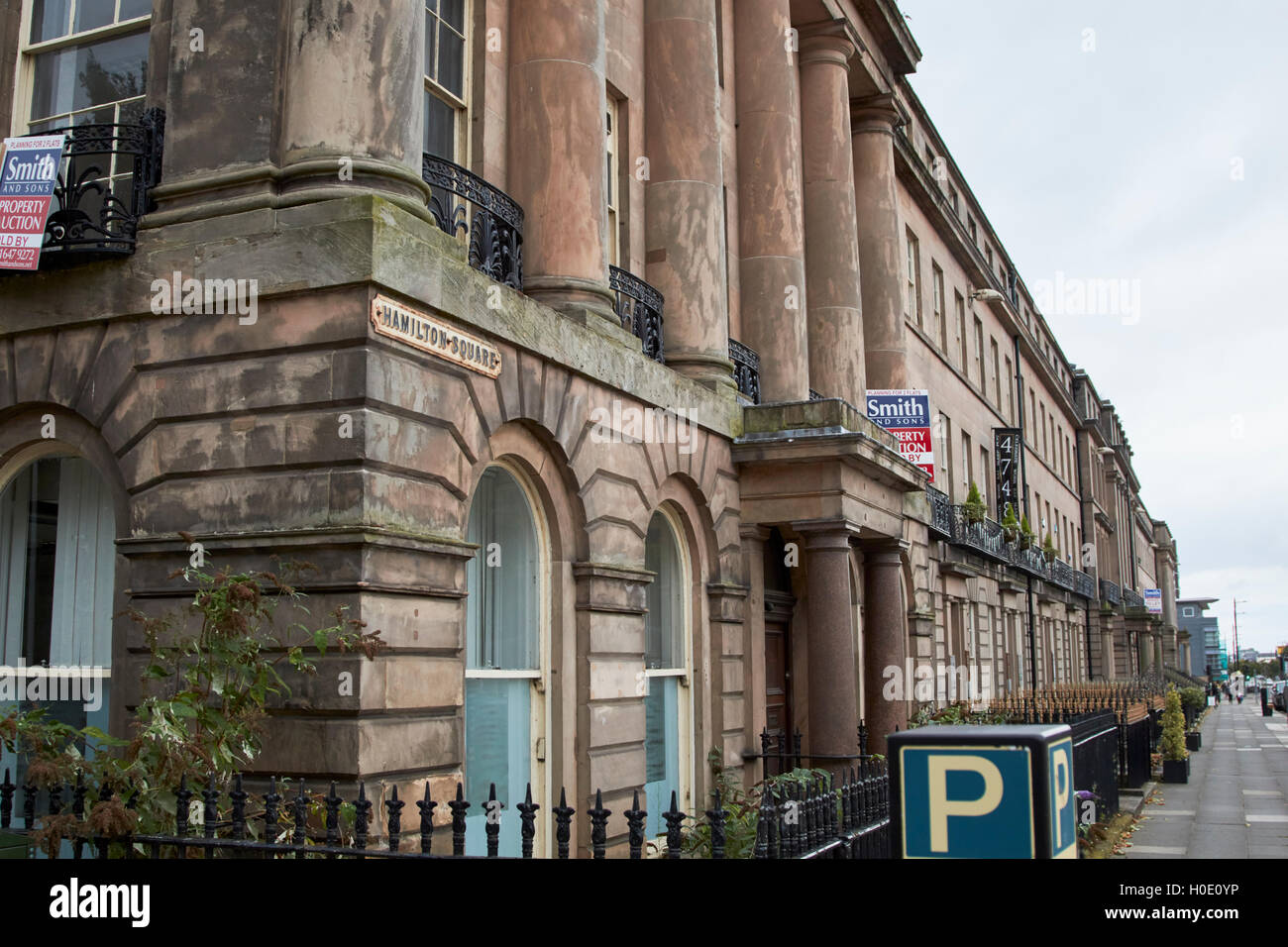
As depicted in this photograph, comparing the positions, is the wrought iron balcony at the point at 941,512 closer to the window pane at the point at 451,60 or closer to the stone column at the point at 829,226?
the stone column at the point at 829,226

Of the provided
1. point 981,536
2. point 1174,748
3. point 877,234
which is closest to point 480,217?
point 877,234

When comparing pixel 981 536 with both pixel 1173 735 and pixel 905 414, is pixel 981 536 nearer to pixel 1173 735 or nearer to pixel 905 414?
pixel 1173 735

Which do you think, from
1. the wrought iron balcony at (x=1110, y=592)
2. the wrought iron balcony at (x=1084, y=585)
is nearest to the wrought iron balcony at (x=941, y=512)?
the wrought iron balcony at (x=1084, y=585)

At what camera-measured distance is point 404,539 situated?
834 cm

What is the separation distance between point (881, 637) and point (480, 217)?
30.1 ft

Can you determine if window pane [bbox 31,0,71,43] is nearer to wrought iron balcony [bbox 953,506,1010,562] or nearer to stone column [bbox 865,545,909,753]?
stone column [bbox 865,545,909,753]

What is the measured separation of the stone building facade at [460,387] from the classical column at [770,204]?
2.0 inches

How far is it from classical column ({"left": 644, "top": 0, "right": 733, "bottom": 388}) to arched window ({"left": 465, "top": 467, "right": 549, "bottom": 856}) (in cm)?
443

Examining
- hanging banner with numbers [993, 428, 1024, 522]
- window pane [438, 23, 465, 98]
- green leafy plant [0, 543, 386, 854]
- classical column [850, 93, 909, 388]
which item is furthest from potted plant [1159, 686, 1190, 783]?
green leafy plant [0, 543, 386, 854]

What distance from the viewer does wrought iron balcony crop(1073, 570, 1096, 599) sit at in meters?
53.4

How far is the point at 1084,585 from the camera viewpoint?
56.1 metres

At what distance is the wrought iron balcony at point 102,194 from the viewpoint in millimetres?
9383

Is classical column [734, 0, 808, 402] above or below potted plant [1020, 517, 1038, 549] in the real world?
above
